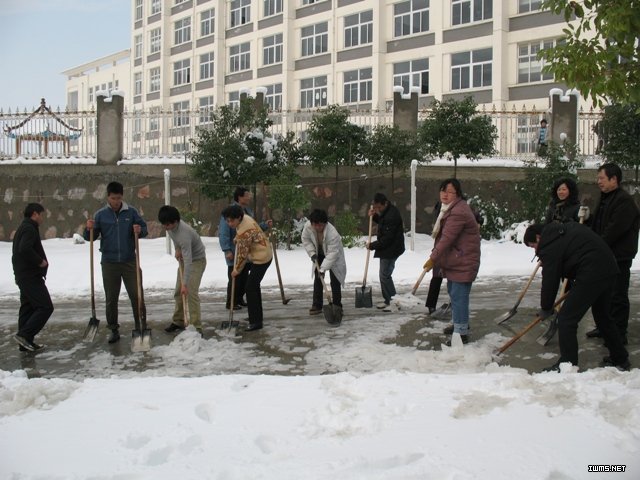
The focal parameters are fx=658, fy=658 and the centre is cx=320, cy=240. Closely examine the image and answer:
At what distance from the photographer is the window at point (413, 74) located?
32.7m

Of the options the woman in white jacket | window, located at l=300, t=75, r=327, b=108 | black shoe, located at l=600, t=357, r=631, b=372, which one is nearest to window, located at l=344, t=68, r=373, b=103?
window, located at l=300, t=75, r=327, b=108

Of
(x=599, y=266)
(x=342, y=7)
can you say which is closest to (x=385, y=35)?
(x=342, y=7)

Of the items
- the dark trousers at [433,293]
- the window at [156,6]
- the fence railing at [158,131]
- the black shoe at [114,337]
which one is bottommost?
the black shoe at [114,337]

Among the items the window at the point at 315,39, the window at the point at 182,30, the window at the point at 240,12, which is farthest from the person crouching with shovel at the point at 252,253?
the window at the point at 182,30

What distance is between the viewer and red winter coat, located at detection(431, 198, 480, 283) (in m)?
6.79

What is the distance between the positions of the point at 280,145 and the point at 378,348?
9.77m

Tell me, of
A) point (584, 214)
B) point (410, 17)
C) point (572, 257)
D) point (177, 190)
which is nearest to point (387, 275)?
point (584, 214)

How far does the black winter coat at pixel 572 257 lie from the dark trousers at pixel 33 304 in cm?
522

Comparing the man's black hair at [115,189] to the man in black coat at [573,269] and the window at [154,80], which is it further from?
the window at [154,80]

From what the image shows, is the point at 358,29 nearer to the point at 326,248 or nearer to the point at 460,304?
the point at 326,248

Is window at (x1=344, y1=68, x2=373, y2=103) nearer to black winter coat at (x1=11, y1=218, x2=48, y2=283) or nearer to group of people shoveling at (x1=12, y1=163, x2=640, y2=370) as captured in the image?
group of people shoveling at (x1=12, y1=163, x2=640, y2=370)

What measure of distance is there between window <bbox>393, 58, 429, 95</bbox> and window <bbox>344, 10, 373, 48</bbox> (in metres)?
2.43

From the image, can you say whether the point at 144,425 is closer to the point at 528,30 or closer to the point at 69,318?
the point at 69,318

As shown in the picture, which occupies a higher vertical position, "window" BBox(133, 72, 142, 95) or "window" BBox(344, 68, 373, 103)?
"window" BBox(133, 72, 142, 95)
